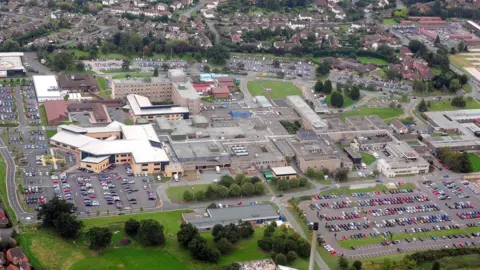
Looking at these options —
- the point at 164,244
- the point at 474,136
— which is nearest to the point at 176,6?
the point at 474,136

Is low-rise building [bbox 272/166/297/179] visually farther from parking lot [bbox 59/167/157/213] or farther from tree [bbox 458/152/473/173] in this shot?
tree [bbox 458/152/473/173]

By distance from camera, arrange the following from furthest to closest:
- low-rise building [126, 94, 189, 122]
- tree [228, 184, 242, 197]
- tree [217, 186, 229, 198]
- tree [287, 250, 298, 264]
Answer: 1. low-rise building [126, 94, 189, 122]
2. tree [228, 184, 242, 197]
3. tree [217, 186, 229, 198]
4. tree [287, 250, 298, 264]

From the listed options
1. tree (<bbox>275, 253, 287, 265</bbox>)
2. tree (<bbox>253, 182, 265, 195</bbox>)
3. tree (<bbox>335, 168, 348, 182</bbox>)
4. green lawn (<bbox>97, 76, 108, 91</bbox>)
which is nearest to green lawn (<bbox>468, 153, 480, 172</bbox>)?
tree (<bbox>335, 168, 348, 182</bbox>)

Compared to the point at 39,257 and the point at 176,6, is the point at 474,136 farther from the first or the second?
the point at 176,6

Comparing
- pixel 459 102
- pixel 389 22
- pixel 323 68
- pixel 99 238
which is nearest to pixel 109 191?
pixel 99 238

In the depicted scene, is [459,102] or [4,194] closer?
[4,194]

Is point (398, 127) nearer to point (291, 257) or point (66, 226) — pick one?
point (291, 257)
